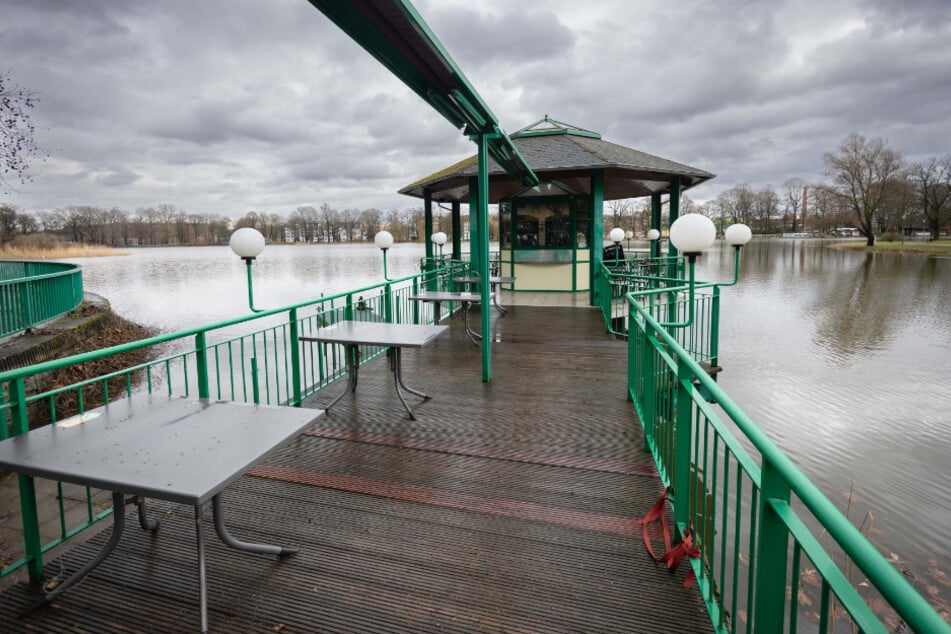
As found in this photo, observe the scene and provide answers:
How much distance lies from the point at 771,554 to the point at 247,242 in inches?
173

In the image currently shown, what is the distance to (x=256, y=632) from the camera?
6.83ft

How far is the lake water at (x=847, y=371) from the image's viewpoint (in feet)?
20.1

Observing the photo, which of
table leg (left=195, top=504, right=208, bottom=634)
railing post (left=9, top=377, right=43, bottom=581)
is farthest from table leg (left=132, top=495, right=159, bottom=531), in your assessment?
table leg (left=195, top=504, right=208, bottom=634)

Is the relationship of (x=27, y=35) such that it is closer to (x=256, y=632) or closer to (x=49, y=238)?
(x=49, y=238)

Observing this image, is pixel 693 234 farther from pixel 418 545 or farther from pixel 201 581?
pixel 201 581

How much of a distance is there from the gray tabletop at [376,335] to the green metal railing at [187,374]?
25 centimetres

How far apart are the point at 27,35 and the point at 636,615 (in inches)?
1070

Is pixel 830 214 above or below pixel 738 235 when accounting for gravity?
above

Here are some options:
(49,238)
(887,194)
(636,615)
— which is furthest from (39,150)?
(887,194)

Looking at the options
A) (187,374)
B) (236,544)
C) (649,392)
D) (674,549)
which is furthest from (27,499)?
(187,374)

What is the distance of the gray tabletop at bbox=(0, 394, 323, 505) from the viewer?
183 cm

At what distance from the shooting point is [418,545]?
2.66m

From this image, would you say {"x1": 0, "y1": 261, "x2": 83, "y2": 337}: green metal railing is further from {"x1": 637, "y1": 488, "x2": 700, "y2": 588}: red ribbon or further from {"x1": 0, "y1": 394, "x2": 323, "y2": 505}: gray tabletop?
{"x1": 637, "y1": 488, "x2": 700, "y2": 588}: red ribbon

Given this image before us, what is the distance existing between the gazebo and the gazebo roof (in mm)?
25
